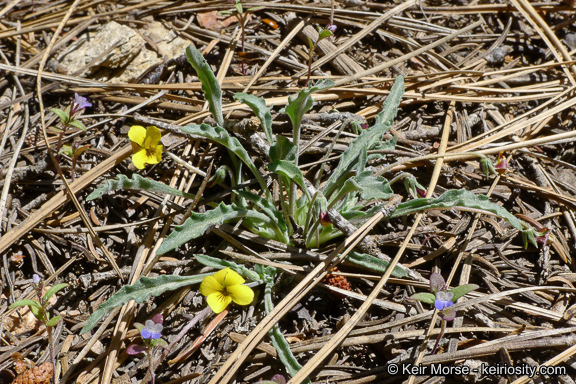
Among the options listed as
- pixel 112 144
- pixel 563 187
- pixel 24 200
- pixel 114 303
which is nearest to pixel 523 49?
pixel 563 187

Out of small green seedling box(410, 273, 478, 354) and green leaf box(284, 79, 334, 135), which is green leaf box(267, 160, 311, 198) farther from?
small green seedling box(410, 273, 478, 354)

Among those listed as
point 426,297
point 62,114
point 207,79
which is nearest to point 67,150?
point 62,114

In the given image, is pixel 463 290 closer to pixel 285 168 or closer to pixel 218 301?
pixel 285 168

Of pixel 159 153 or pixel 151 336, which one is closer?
pixel 151 336

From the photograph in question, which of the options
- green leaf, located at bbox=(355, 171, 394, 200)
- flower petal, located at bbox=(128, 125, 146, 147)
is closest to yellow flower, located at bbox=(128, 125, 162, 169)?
flower petal, located at bbox=(128, 125, 146, 147)

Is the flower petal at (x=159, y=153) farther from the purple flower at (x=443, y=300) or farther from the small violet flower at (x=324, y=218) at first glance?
the purple flower at (x=443, y=300)
